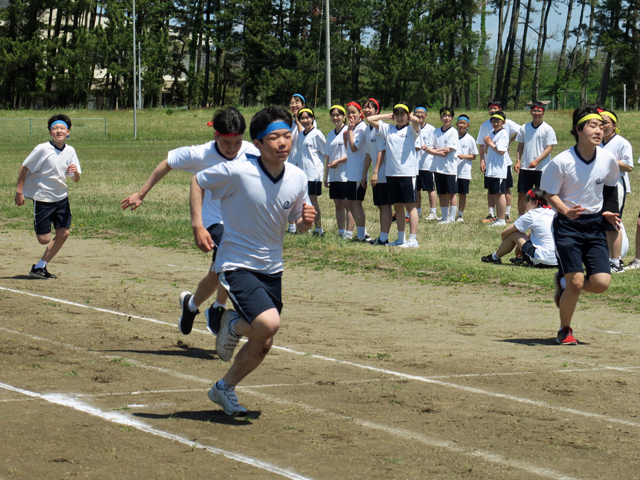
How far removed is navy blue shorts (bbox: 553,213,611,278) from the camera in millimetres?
7188

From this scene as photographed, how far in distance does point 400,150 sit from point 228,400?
8.77 metres

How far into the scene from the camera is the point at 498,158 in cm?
1628

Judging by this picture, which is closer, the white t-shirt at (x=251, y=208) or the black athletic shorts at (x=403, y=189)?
the white t-shirt at (x=251, y=208)

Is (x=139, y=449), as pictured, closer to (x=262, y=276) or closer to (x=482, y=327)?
(x=262, y=276)

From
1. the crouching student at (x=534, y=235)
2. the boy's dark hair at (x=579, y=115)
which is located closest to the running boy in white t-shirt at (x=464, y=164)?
the crouching student at (x=534, y=235)

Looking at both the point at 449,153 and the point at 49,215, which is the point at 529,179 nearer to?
the point at 449,153

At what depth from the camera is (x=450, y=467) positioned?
4191mm

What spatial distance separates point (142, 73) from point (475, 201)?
5663 cm

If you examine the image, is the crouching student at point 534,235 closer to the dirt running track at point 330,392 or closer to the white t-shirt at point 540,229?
the white t-shirt at point 540,229

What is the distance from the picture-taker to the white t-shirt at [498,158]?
16234mm

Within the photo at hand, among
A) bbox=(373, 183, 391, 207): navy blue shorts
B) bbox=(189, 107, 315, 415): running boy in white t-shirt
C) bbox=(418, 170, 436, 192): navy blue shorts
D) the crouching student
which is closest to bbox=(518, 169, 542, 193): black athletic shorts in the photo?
bbox=(418, 170, 436, 192): navy blue shorts

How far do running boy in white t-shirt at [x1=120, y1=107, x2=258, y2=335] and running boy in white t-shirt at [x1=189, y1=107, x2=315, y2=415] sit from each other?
149cm

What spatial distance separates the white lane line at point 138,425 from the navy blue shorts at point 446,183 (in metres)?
12.3

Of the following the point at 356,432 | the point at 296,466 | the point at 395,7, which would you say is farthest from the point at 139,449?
the point at 395,7
